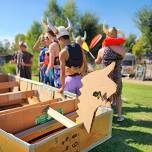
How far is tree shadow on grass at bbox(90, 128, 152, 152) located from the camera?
454 centimetres

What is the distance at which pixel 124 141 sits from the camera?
4.90 m

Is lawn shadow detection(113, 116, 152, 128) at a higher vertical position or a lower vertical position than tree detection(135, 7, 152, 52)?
lower

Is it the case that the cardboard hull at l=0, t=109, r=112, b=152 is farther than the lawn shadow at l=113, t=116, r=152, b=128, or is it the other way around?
the lawn shadow at l=113, t=116, r=152, b=128

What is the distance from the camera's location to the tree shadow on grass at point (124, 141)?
454 cm

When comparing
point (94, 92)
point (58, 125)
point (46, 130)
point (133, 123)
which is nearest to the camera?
point (94, 92)

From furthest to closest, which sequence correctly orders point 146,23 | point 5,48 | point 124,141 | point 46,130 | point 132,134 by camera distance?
point 5,48, point 146,23, point 132,134, point 124,141, point 46,130

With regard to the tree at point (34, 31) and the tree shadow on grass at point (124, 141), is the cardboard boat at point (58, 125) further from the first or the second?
the tree at point (34, 31)

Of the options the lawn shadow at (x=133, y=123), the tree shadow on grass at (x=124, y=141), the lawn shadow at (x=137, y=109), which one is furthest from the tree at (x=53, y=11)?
the tree shadow on grass at (x=124, y=141)

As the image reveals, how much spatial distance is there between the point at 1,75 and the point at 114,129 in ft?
9.01

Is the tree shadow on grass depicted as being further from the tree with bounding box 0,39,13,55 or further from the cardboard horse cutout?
the tree with bounding box 0,39,13,55

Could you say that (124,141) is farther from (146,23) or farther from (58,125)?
(146,23)

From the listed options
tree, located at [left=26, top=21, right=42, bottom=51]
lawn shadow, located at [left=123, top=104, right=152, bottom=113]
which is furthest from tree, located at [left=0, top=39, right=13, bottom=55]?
lawn shadow, located at [left=123, top=104, right=152, bottom=113]

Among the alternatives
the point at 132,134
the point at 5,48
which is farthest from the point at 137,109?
the point at 5,48

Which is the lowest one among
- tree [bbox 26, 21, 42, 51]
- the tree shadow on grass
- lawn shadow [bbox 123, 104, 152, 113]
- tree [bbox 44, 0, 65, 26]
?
the tree shadow on grass
